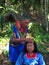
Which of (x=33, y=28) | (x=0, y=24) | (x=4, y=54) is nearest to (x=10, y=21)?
(x=0, y=24)

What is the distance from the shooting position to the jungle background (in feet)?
34.5

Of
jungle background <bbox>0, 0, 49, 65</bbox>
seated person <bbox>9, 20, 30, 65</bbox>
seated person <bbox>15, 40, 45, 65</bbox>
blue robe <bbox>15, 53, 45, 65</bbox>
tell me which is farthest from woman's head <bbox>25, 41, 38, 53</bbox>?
jungle background <bbox>0, 0, 49, 65</bbox>

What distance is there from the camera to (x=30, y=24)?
1460 centimetres

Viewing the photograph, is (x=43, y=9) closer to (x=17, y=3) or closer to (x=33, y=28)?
(x=17, y=3)

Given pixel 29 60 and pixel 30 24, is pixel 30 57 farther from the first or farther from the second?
pixel 30 24

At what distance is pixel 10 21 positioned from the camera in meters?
15.2

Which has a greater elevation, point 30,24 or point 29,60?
point 29,60

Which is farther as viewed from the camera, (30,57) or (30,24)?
(30,24)

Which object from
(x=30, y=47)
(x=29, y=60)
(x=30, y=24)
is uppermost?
(x=30, y=47)

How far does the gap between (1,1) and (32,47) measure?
13232mm

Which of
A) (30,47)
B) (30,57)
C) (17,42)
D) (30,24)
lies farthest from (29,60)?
(30,24)

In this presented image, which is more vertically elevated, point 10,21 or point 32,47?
point 32,47

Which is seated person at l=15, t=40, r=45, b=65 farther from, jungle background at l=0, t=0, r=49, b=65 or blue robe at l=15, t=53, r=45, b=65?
jungle background at l=0, t=0, r=49, b=65

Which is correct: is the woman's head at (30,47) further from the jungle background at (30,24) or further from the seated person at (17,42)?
the jungle background at (30,24)
